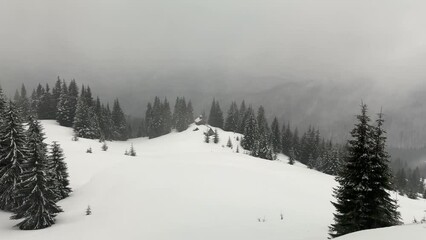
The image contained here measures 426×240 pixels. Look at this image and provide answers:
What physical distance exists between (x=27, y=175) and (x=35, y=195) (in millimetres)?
1822

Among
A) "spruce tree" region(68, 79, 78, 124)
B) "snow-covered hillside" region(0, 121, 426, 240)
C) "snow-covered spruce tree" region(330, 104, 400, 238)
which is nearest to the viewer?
"snow-covered spruce tree" region(330, 104, 400, 238)

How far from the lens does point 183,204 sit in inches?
959

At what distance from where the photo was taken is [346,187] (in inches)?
640

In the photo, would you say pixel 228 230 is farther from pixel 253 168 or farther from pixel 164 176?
pixel 253 168

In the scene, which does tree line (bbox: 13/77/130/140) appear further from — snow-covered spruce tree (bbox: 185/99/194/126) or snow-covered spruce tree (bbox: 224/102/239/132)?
snow-covered spruce tree (bbox: 224/102/239/132)

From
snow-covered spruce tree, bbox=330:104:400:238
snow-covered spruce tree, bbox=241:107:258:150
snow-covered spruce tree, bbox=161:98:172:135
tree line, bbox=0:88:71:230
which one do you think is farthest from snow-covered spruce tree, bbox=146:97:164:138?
snow-covered spruce tree, bbox=330:104:400:238

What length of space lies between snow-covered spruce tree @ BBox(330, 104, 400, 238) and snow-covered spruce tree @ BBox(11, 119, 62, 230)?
20887 mm

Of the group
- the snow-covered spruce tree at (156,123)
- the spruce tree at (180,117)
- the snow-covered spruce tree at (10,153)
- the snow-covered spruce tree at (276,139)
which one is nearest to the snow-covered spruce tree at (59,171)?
the snow-covered spruce tree at (10,153)

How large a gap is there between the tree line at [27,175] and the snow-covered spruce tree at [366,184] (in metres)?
21.3

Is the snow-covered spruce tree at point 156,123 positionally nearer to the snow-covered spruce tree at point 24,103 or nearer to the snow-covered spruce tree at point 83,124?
the snow-covered spruce tree at point 83,124

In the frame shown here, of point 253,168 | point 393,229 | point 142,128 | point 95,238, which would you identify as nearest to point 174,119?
point 142,128

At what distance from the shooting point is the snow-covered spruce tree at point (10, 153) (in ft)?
83.3

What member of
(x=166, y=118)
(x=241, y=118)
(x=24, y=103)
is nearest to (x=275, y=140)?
(x=241, y=118)

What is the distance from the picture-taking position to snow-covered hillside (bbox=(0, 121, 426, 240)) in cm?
1828
